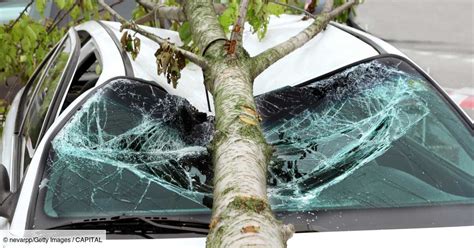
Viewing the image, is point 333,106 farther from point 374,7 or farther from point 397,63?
point 374,7

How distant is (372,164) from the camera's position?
8.84 feet

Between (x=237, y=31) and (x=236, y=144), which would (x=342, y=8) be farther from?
(x=236, y=144)

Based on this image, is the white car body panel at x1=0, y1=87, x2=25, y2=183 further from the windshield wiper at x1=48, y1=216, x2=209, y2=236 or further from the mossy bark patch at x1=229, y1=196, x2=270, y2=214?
the mossy bark patch at x1=229, y1=196, x2=270, y2=214

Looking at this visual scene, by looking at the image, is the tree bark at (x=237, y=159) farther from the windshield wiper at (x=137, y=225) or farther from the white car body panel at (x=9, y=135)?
the white car body panel at (x=9, y=135)

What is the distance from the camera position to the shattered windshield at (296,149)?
252cm

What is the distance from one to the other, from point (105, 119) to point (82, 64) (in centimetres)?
84

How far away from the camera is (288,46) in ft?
10.9

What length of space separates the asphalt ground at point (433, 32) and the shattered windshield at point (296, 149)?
5.39 meters

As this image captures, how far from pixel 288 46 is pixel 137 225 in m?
1.29

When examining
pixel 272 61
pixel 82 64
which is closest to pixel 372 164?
pixel 272 61

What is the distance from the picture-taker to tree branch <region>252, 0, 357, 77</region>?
3.01m

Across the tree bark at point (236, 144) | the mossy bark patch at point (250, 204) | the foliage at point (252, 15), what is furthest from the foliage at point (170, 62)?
the mossy bark patch at point (250, 204)

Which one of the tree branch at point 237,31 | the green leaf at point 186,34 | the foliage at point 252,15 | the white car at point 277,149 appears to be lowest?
the white car at point 277,149

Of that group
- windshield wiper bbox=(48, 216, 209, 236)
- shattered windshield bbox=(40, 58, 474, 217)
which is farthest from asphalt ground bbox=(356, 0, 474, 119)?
windshield wiper bbox=(48, 216, 209, 236)
